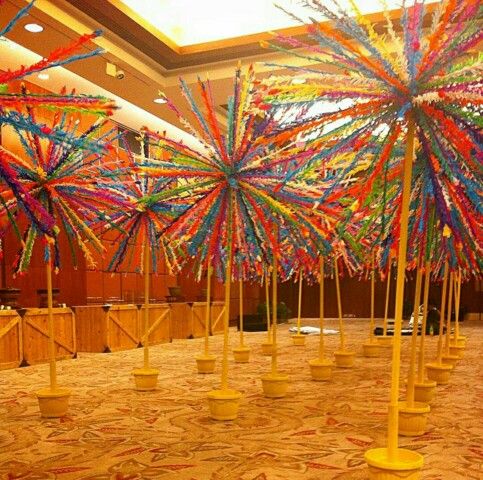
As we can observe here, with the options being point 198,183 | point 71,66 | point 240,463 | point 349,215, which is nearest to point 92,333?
point 71,66

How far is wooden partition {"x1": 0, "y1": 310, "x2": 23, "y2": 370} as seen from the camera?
7156mm

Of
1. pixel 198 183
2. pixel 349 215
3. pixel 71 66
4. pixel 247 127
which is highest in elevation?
pixel 71 66

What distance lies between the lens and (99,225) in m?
4.97

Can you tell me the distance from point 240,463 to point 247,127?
2114 mm

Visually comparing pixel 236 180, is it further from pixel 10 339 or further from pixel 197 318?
pixel 197 318

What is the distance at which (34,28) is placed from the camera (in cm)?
768

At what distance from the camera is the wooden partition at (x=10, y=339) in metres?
7.16

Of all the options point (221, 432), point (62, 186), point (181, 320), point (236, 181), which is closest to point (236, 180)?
point (236, 181)

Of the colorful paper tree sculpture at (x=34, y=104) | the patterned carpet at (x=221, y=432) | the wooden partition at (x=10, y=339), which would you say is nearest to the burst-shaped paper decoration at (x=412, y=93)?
the colorful paper tree sculpture at (x=34, y=104)

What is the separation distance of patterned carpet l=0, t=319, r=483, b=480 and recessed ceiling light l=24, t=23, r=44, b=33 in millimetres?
4325

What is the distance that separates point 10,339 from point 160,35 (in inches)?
182

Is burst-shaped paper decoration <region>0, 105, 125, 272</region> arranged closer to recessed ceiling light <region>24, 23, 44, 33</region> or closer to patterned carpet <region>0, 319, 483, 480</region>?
patterned carpet <region>0, 319, 483, 480</region>

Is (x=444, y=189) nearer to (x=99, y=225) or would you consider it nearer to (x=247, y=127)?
(x=247, y=127)

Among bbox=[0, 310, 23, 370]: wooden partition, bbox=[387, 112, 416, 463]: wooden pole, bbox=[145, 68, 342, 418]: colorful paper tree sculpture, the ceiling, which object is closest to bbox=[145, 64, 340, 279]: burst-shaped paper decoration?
bbox=[145, 68, 342, 418]: colorful paper tree sculpture
